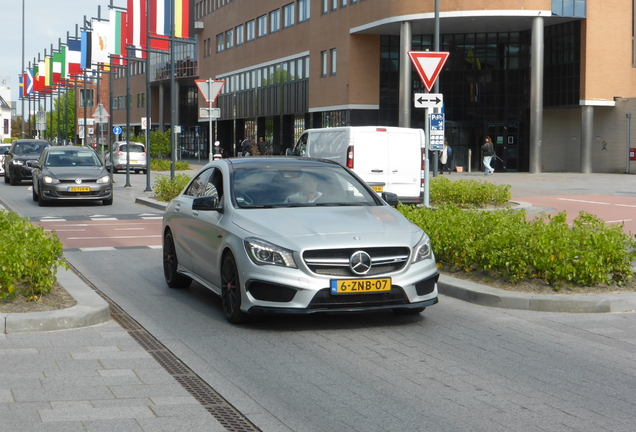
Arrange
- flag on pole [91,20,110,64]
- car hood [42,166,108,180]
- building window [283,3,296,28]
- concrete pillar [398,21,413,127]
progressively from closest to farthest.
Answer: car hood [42,166,108,180] → flag on pole [91,20,110,64] → concrete pillar [398,21,413,127] → building window [283,3,296,28]

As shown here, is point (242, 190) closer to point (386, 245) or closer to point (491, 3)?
point (386, 245)

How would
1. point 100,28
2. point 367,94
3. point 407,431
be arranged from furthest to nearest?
point 367,94 → point 100,28 → point 407,431

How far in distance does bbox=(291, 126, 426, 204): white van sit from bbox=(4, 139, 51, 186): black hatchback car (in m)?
18.7

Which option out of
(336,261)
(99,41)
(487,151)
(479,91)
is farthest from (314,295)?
(479,91)

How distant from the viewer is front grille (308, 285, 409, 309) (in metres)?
7.42

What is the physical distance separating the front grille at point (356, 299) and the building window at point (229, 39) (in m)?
64.8

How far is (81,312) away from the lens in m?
7.83

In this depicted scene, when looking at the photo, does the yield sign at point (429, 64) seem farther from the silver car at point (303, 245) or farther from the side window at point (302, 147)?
the side window at point (302, 147)

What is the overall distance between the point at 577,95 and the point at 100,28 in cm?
2431

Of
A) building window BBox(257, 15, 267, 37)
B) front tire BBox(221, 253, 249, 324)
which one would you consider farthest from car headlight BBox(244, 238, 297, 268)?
building window BBox(257, 15, 267, 37)

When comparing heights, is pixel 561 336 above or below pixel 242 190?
below

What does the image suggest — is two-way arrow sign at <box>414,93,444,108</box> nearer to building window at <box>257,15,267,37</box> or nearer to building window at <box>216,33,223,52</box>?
building window at <box>257,15,267,37</box>

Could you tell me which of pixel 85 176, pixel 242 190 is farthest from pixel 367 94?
pixel 242 190

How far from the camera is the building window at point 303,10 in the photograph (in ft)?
183
